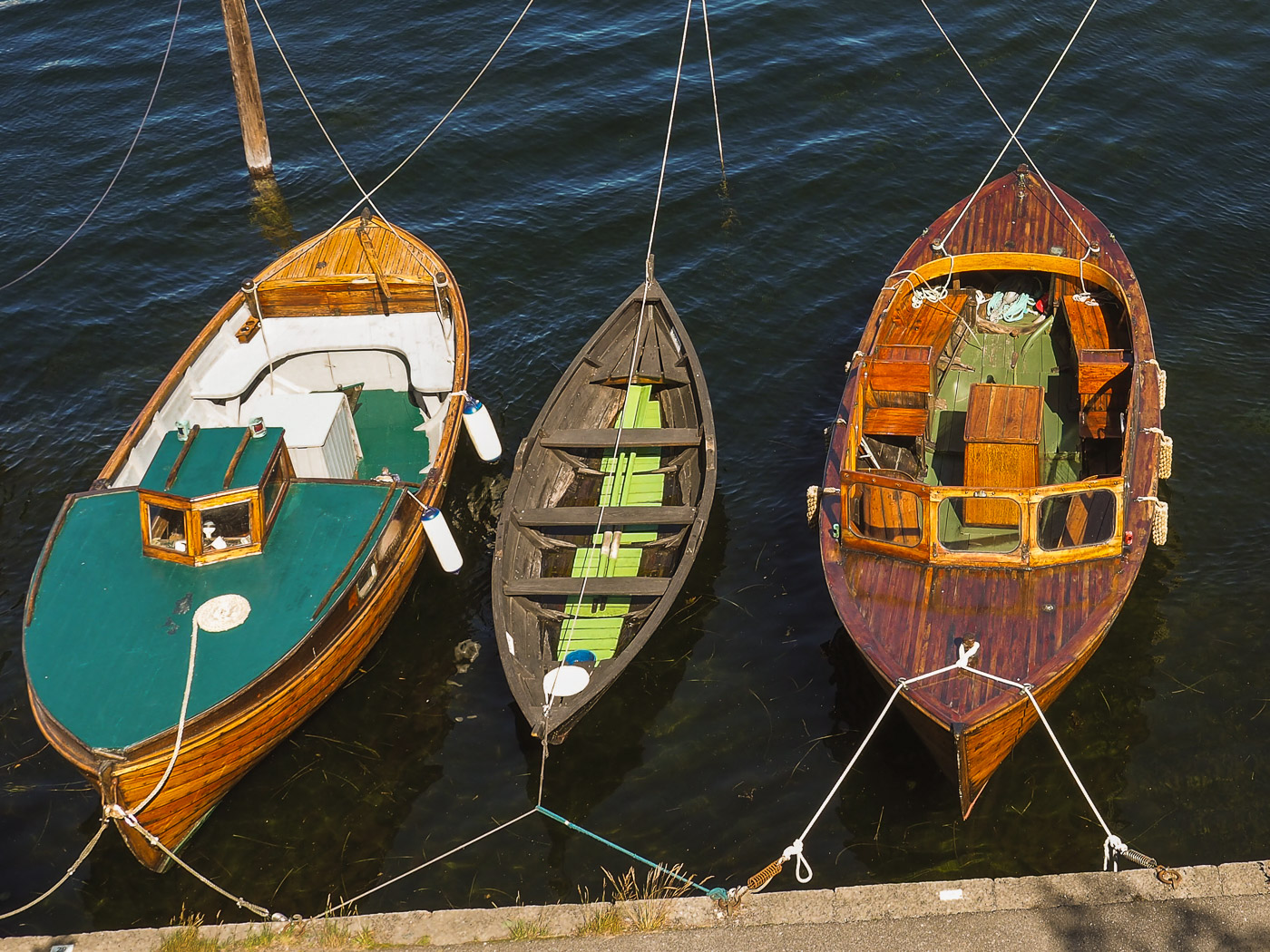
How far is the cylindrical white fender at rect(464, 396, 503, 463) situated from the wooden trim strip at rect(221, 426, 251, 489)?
12.3 feet

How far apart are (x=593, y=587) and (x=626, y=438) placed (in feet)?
10.2

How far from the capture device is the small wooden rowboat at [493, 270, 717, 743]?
1549 centimetres

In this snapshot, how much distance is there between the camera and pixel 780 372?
22.8 metres

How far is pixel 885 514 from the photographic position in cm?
1619

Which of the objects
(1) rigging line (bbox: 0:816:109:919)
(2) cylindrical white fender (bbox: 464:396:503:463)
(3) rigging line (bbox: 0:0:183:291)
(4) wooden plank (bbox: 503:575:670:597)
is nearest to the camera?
(1) rigging line (bbox: 0:816:109:919)

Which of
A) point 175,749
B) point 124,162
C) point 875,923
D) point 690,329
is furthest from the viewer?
point 124,162

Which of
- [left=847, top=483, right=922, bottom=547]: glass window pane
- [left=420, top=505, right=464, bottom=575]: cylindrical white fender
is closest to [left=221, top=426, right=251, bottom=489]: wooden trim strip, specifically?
[left=420, top=505, right=464, bottom=575]: cylindrical white fender

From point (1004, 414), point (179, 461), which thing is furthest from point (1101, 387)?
point (179, 461)

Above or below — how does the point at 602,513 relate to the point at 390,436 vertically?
below

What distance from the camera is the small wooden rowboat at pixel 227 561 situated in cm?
1398

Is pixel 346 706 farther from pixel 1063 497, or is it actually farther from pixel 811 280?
pixel 811 280

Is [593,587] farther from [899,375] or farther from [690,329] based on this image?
[690,329]

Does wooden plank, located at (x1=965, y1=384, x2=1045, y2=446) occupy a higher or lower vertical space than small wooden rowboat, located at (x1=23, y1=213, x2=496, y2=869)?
higher

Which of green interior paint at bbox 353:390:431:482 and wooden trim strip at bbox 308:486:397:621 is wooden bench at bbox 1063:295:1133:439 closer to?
green interior paint at bbox 353:390:431:482
